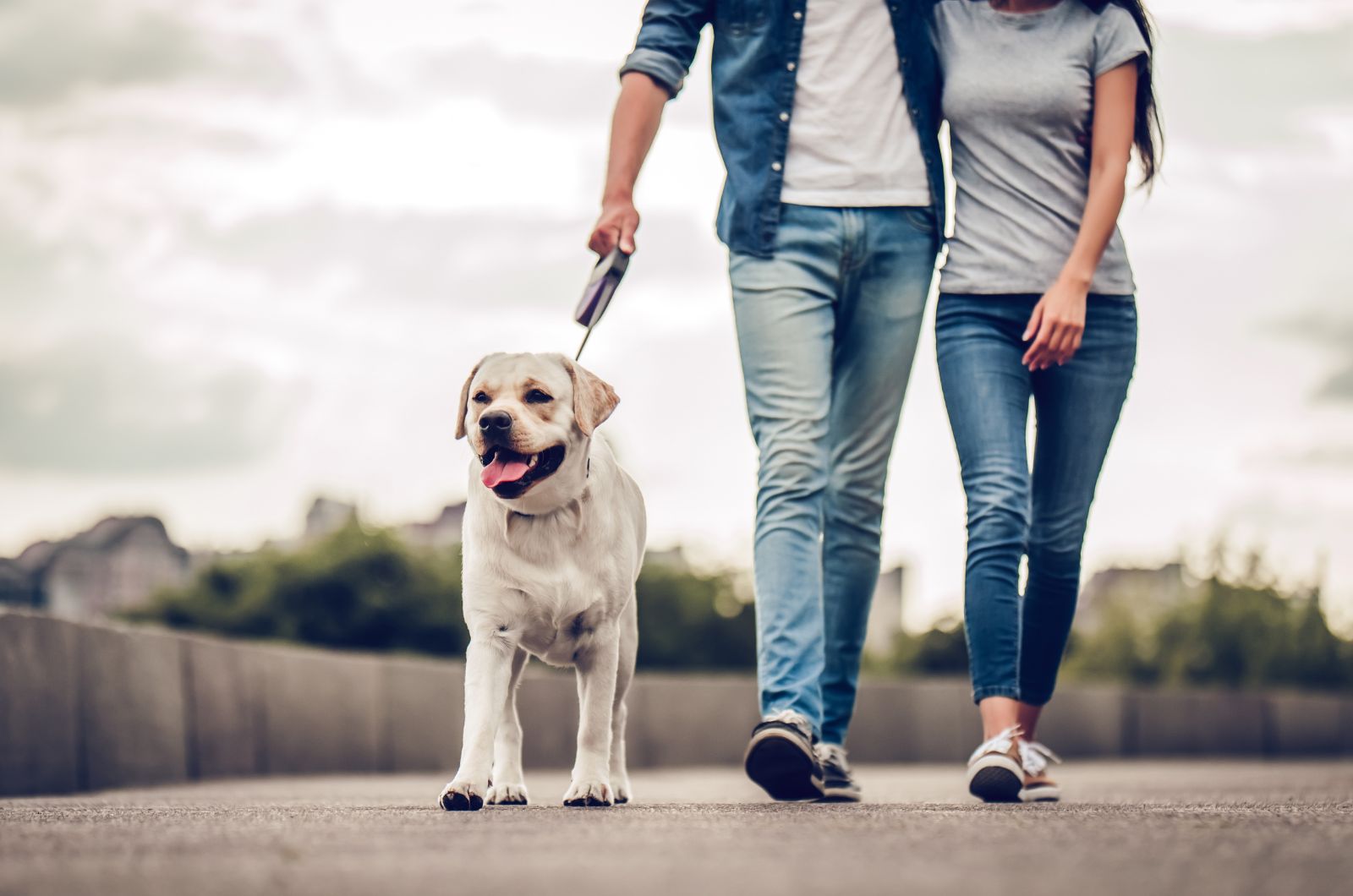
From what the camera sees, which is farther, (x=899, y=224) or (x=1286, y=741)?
(x=1286, y=741)

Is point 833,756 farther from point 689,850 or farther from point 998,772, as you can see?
point 689,850

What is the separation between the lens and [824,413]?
535cm

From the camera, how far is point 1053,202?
5594 mm

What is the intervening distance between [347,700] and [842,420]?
574cm

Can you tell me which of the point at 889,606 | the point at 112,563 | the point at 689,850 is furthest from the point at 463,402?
the point at 889,606

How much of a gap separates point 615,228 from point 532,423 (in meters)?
0.79

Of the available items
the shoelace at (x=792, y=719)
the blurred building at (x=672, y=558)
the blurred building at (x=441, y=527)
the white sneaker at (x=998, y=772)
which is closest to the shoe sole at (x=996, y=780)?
the white sneaker at (x=998, y=772)

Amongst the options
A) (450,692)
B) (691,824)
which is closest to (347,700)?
(450,692)

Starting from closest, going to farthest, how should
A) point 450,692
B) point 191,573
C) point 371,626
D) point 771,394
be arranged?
point 771,394, point 450,692, point 371,626, point 191,573

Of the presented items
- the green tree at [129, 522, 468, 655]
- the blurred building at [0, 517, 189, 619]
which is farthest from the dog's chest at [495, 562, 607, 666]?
the blurred building at [0, 517, 189, 619]

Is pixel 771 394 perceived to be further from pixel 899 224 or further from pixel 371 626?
pixel 371 626

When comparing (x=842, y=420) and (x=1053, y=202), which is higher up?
(x=1053, y=202)

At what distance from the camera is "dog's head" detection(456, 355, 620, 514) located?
4840 millimetres

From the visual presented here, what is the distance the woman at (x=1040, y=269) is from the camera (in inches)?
211
